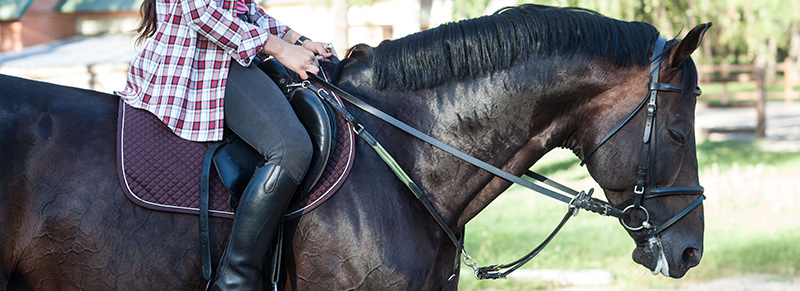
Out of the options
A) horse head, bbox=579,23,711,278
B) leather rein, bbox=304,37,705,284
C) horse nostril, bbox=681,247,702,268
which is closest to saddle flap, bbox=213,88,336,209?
leather rein, bbox=304,37,705,284

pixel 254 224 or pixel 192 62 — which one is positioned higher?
pixel 192 62

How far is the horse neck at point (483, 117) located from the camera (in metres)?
2.60

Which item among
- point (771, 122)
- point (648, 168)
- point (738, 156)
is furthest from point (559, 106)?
point (771, 122)

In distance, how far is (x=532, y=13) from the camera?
8.82 ft

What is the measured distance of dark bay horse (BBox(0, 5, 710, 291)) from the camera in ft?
7.66

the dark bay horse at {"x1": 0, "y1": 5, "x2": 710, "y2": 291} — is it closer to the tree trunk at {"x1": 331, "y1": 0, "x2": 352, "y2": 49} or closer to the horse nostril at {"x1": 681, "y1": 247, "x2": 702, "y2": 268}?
the horse nostril at {"x1": 681, "y1": 247, "x2": 702, "y2": 268}

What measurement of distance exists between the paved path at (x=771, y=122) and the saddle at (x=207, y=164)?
51.8ft

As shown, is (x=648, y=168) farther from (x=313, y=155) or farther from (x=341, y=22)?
(x=341, y=22)

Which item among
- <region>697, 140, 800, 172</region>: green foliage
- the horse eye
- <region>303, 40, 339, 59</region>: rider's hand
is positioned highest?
the horse eye

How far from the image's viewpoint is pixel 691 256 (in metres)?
2.63

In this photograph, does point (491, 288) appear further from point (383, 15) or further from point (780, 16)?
point (780, 16)

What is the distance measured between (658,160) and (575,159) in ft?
39.6

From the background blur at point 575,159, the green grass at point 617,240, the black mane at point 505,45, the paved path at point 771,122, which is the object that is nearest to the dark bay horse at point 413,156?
the black mane at point 505,45

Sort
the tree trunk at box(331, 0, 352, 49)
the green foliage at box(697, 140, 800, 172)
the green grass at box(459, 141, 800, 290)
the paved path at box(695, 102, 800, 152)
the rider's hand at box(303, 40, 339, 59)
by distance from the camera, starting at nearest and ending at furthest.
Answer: the rider's hand at box(303, 40, 339, 59)
the green grass at box(459, 141, 800, 290)
the tree trunk at box(331, 0, 352, 49)
the green foliage at box(697, 140, 800, 172)
the paved path at box(695, 102, 800, 152)
